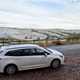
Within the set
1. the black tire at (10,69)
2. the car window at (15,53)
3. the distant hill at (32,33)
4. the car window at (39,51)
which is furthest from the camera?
the distant hill at (32,33)

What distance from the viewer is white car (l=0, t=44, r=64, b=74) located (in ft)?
33.9

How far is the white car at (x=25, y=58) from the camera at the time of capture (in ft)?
33.9

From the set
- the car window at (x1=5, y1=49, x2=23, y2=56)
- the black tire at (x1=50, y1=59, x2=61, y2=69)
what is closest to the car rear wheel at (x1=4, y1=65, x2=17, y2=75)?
the car window at (x1=5, y1=49, x2=23, y2=56)

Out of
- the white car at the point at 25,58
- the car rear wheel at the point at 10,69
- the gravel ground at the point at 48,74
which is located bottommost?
the gravel ground at the point at 48,74

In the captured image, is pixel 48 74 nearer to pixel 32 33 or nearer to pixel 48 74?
pixel 48 74

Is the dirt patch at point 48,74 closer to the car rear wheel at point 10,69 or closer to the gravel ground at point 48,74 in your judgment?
the gravel ground at point 48,74

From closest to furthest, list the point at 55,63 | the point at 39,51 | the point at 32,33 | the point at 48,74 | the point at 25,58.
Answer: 1. the point at 48,74
2. the point at 25,58
3. the point at 39,51
4. the point at 55,63
5. the point at 32,33

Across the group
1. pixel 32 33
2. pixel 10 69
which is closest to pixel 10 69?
pixel 10 69

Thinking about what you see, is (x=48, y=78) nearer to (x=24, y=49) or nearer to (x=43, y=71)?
(x=43, y=71)

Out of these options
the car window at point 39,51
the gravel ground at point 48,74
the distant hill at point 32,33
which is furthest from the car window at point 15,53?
the distant hill at point 32,33

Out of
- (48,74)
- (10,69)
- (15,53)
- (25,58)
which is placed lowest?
(48,74)

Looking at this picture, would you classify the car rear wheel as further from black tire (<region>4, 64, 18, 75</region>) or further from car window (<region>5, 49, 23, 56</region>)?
car window (<region>5, 49, 23, 56</region>)

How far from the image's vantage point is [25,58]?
35.1 ft

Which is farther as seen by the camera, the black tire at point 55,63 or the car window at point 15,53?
the black tire at point 55,63
